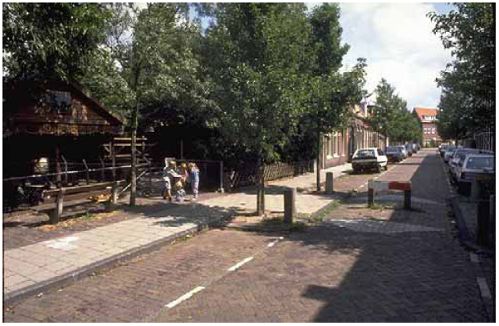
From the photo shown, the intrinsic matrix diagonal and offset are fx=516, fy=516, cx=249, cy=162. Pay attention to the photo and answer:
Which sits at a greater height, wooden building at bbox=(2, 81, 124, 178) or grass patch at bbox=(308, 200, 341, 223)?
wooden building at bbox=(2, 81, 124, 178)

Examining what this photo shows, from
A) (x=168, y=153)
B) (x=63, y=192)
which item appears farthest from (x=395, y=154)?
(x=63, y=192)

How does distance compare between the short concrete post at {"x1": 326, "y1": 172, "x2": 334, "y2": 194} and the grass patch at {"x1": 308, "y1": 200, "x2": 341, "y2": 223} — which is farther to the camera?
the short concrete post at {"x1": 326, "y1": 172, "x2": 334, "y2": 194}

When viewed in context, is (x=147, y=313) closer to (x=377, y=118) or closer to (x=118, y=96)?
(x=118, y=96)

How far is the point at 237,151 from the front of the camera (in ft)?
67.2

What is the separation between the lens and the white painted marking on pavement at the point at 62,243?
895 centimetres

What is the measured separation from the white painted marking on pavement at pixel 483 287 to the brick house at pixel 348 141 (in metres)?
18.8

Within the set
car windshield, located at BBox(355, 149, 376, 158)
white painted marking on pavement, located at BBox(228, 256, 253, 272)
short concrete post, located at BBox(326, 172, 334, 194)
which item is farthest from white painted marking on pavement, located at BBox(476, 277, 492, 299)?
car windshield, located at BBox(355, 149, 376, 158)

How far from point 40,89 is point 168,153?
37.5 ft

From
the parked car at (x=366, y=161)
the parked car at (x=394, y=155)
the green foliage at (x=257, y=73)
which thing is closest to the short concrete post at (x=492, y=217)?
the green foliage at (x=257, y=73)

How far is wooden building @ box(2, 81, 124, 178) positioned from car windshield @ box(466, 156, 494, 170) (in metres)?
13.0

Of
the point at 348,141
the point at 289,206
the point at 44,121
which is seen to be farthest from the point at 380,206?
the point at 348,141

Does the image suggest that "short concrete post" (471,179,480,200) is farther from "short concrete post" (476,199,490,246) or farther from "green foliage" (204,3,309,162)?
"green foliage" (204,3,309,162)

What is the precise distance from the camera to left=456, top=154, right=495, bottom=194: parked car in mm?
18417

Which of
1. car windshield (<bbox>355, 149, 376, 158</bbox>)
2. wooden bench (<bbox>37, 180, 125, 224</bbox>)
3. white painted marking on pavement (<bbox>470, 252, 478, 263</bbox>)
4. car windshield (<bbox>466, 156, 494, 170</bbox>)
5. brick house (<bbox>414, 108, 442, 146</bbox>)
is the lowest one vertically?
white painted marking on pavement (<bbox>470, 252, 478, 263</bbox>)
